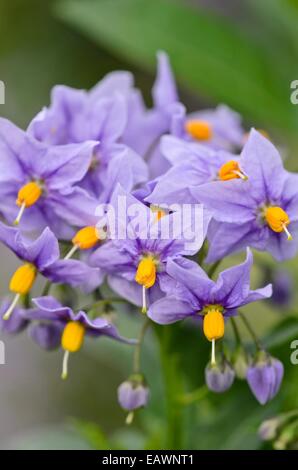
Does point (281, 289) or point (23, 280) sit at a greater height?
point (281, 289)

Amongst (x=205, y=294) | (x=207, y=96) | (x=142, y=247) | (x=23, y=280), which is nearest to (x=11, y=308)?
(x=23, y=280)

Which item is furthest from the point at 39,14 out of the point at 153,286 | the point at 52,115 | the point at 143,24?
the point at 153,286

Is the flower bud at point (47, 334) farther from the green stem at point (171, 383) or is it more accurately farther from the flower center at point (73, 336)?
the green stem at point (171, 383)

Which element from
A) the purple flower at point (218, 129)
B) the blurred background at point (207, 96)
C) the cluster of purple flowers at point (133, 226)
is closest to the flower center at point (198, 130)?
the purple flower at point (218, 129)

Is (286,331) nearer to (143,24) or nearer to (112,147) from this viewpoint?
(112,147)

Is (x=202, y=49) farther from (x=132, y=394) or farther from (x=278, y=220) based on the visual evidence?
(x=132, y=394)

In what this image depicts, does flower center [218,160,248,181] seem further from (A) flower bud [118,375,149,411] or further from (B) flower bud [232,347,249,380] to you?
(A) flower bud [118,375,149,411]

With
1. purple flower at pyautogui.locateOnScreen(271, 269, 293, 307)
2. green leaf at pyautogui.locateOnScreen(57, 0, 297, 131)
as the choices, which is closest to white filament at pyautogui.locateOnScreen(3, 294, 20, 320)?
purple flower at pyautogui.locateOnScreen(271, 269, 293, 307)
